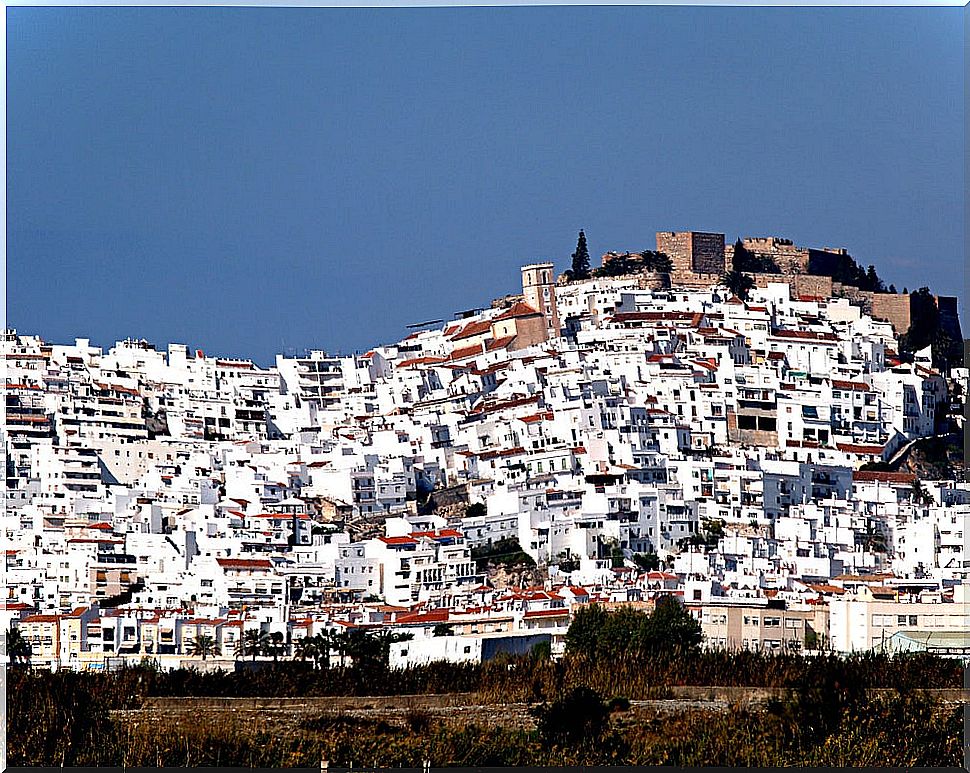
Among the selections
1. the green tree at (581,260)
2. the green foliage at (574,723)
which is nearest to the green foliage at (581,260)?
the green tree at (581,260)

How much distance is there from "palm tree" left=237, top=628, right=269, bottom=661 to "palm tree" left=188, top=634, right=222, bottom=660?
0.64ft

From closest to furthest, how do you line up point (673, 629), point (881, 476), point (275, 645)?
point (673, 629) < point (275, 645) < point (881, 476)


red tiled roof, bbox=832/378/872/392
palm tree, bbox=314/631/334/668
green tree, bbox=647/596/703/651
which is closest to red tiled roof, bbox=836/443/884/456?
red tiled roof, bbox=832/378/872/392

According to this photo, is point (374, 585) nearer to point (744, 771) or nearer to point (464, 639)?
point (464, 639)

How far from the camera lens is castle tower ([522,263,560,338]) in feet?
42.3

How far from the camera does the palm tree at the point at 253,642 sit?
12055 mm

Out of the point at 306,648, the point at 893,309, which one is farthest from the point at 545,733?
the point at 893,309

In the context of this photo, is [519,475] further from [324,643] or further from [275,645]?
[324,643]

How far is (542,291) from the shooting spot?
14.8 metres

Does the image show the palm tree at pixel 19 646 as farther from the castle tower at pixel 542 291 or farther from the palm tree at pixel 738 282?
the palm tree at pixel 738 282

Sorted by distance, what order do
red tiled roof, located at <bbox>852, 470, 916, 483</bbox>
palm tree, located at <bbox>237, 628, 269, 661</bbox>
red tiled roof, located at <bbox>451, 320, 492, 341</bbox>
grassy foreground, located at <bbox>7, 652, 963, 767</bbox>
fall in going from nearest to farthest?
grassy foreground, located at <bbox>7, 652, 963, 767</bbox> → palm tree, located at <bbox>237, 628, 269, 661</bbox> → red tiled roof, located at <bbox>451, 320, 492, 341</bbox> → red tiled roof, located at <bbox>852, 470, 916, 483</bbox>

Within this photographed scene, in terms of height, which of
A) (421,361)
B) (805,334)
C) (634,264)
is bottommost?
(421,361)

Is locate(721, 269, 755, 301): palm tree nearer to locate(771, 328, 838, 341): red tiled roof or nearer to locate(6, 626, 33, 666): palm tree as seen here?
locate(771, 328, 838, 341): red tiled roof

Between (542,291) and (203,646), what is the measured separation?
494 centimetres
